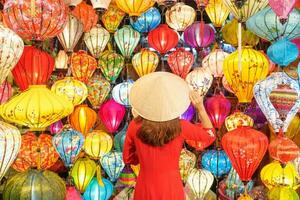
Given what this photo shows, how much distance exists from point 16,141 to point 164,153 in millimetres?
802

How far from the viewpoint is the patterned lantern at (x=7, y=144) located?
224 centimetres

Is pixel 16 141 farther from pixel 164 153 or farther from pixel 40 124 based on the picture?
pixel 164 153

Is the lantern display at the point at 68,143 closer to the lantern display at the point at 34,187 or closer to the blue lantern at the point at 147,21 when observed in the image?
the lantern display at the point at 34,187

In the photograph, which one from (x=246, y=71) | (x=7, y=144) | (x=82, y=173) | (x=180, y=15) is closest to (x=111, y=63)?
(x=180, y=15)

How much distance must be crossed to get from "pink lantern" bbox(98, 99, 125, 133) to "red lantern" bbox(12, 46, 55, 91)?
108 centimetres

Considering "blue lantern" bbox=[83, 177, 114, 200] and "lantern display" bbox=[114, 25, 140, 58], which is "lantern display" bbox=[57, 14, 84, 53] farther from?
"blue lantern" bbox=[83, 177, 114, 200]

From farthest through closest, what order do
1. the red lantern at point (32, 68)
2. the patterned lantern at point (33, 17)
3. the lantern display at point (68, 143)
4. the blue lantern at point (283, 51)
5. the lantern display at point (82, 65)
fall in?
the lantern display at point (82, 65), the lantern display at point (68, 143), the blue lantern at point (283, 51), the red lantern at point (32, 68), the patterned lantern at point (33, 17)

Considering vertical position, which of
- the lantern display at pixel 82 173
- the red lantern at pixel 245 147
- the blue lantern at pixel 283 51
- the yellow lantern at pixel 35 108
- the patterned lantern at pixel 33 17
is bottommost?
the lantern display at pixel 82 173

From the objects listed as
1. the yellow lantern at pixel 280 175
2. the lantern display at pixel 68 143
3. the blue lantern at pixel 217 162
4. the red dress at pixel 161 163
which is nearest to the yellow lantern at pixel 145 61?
the lantern display at pixel 68 143

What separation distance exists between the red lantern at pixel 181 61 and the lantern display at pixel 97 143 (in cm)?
77

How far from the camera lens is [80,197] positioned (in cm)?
324

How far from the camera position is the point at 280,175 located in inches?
126

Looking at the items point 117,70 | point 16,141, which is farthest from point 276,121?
point 16,141

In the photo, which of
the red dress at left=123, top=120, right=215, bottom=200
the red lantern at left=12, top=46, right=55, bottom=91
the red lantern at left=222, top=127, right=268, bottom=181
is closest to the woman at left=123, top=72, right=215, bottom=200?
the red dress at left=123, top=120, right=215, bottom=200
